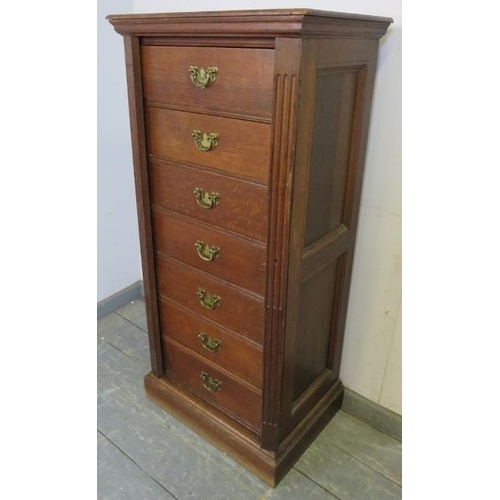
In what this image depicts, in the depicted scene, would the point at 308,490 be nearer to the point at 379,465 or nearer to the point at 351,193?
the point at 379,465

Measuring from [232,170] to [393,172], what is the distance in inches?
19.1

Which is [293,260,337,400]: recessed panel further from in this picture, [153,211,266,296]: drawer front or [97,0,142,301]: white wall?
[97,0,142,301]: white wall

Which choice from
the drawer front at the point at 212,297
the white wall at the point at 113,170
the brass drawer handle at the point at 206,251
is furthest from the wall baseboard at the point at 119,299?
the brass drawer handle at the point at 206,251

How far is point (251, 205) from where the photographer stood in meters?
1.12

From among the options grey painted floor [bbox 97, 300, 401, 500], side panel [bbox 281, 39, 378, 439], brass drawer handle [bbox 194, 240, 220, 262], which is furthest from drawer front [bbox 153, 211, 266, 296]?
grey painted floor [bbox 97, 300, 401, 500]

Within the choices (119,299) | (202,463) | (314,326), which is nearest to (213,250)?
(314,326)

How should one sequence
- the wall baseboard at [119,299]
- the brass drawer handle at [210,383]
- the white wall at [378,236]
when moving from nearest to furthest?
the white wall at [378,236] → the brass drawer handle at [210,383] → the wall baseboard at [119,299]

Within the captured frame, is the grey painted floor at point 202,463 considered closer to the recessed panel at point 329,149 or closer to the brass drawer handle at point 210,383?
the brass drawer handle at point 210,383

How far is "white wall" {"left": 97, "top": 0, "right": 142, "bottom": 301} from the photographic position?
179 cm

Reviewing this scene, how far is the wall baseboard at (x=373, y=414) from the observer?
1545 mm

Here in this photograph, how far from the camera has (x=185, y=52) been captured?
1100 millimetres

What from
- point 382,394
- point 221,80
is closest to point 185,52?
point 221,80

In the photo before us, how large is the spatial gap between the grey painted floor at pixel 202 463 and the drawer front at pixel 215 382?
0.16m

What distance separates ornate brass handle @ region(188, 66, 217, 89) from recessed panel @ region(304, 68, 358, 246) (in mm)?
244
